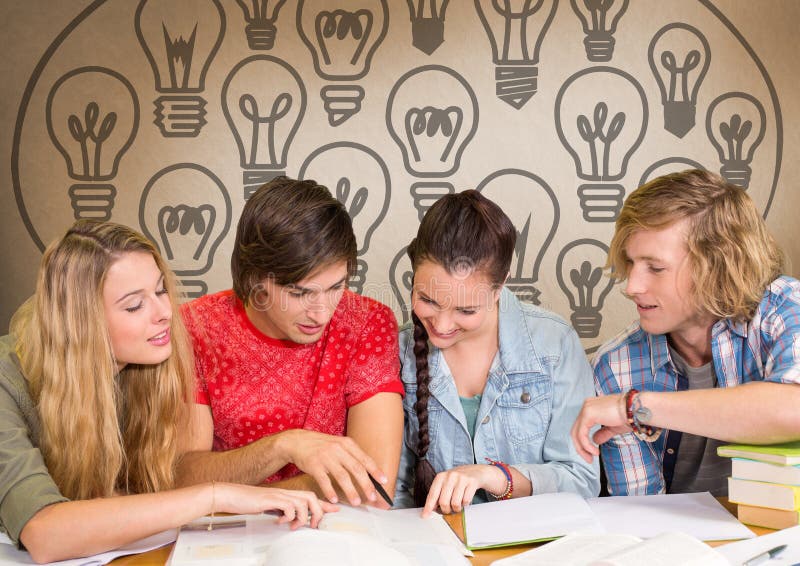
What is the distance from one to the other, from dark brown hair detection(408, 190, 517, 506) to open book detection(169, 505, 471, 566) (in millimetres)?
479

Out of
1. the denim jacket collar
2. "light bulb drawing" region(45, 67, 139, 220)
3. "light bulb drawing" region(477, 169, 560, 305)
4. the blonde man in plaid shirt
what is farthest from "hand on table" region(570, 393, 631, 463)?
"light bulb drawing" region(45, 67, 139, 220)

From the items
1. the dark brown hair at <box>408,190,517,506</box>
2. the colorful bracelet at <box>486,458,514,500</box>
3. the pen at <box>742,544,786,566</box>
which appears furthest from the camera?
the dark brown hair at <box>408,190,517,506</box>

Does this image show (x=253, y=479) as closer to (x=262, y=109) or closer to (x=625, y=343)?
(x=625, y=343)

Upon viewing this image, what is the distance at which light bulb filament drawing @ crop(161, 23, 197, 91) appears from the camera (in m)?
2.77

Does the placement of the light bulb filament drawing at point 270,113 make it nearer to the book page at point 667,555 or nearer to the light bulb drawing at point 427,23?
the light bulb drawing at point 427,23

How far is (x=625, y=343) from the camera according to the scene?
2023mm

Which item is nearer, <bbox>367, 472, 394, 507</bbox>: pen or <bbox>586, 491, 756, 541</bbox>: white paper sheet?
<bbox>586, 491, 756, 541</bbox>: white paper sheet

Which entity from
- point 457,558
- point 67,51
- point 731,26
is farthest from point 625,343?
point 67,51

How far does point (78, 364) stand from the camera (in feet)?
5.15

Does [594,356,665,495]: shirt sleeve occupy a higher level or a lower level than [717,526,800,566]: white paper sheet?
lower

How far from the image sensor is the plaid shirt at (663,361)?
1.75 metres

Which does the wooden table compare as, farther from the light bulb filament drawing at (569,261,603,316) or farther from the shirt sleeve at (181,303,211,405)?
the light bulb filament drawing at (569,261,603,316)

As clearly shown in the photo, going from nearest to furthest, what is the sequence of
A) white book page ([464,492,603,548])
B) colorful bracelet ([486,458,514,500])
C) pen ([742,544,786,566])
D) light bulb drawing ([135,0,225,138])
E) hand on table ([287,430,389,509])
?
1. pen ([742,544,786,566])
2. white book page ([464,492,603,548])
3. hand on table ([287,430,389,509])
4. colorful bracelet ([486,458,514,500])
5. light bulb drawing ([135,0,225,138])

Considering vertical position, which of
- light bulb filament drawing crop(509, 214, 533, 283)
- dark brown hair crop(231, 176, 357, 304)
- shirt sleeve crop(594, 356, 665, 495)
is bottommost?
shirt sleeve crop(594, 356, 665, 495)
